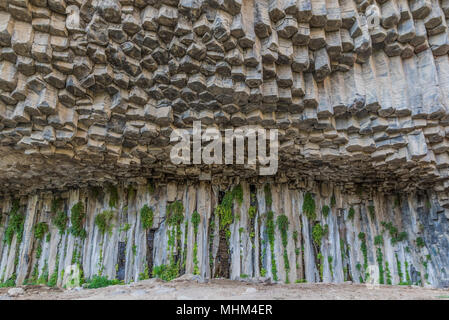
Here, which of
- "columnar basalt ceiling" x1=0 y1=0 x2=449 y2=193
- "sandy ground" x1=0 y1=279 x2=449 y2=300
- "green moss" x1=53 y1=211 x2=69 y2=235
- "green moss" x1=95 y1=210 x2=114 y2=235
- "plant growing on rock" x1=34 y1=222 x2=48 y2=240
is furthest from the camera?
"plant growing on rock" x1=34 y1=222 x2=48 y2=240

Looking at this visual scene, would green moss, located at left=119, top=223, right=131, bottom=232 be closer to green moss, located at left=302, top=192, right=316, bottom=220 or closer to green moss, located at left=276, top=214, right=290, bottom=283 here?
green moss, located at left=276, top=214, right=290, bottom=283

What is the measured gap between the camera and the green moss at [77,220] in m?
9.02

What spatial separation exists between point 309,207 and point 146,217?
13.1ft

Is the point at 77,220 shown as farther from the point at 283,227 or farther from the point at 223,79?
the point at 223,79

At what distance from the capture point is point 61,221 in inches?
364

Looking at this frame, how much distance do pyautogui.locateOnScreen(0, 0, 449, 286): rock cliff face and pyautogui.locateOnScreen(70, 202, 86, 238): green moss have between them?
29 mm

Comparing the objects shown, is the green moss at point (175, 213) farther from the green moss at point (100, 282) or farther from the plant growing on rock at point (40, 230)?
the plant growing on rock at point (40, 230)

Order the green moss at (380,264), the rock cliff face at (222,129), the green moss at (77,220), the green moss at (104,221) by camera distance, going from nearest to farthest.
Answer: the rock cliff face at (222,129) < the green moss at (380,264) < the green moss at (104,221) < the green moss at (77,220)

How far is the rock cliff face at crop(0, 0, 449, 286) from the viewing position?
5781mm

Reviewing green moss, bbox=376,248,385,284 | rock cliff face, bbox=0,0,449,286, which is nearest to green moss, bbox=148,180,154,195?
rock cliff face, bbox=0,0,449,286

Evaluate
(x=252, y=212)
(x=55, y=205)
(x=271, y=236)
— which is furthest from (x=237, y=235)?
(x=55, y=205)

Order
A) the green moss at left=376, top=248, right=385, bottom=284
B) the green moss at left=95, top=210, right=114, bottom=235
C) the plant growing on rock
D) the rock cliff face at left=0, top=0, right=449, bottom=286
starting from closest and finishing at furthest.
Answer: the rock cliff face at left=0, top=0, right=449, bottom=286, the green moss at left=376, top=248, right=385, bottom=284, the green moss at left=95, top=210, right=114, bottom=235, the plant growing on rock

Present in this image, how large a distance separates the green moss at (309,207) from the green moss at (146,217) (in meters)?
3.76

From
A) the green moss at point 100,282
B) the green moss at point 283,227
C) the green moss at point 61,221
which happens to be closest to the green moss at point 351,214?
the green moss at point 283,227
